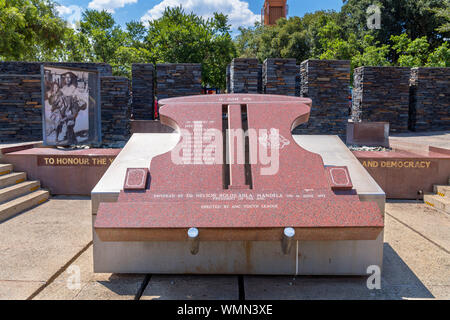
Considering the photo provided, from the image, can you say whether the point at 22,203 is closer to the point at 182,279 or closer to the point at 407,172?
the point at 182,279

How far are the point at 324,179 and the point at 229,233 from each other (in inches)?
37.7

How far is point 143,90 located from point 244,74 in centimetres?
299

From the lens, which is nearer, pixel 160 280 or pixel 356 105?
pixel 160 280

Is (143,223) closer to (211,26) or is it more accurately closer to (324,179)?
(324,179)

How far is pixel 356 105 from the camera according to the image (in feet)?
39.8

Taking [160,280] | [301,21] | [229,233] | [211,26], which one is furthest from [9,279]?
[301,21]

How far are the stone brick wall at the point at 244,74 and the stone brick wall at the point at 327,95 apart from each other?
1481 millimetres

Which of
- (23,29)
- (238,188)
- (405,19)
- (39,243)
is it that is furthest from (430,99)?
(23,29)

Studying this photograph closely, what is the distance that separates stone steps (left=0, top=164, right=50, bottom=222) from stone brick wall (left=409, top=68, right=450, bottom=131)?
476 inches

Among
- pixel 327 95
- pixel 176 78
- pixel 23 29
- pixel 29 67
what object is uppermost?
pixel 23 29

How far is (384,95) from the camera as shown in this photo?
11500 millimetres

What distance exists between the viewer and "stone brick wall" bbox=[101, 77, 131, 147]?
8.95 metres

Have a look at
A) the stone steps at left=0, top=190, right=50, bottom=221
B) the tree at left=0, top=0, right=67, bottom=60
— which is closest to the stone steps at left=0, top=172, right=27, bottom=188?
the stone steps at left=0, top=190, right=50, bottom=221

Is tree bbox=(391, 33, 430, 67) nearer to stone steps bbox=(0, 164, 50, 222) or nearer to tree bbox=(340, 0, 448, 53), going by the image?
tree bbox=(340, 0, 448, 53)
